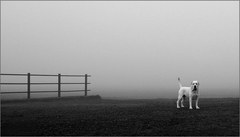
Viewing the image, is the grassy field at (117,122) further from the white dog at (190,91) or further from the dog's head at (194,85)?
the dog's head at (194,85)

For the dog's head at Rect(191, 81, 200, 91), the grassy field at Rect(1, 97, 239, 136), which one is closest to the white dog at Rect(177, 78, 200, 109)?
the dog's head at Rect(191, 81, 200, 91)

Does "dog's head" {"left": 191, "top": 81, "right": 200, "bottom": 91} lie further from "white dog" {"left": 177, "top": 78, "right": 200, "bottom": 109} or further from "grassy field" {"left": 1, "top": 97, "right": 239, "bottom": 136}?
"grassy field" {"left": 1, "top": 97, "right": 239, "bottom": 136}

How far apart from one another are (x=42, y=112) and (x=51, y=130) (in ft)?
10.7

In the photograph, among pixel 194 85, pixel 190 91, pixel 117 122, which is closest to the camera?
pixel 117 122

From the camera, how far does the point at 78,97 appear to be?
2428cm

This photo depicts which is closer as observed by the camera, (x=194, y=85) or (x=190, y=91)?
(x=194, y=85)

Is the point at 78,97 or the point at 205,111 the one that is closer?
the point at 205,111

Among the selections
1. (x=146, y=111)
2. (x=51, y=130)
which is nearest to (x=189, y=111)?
(x=146, y=111)

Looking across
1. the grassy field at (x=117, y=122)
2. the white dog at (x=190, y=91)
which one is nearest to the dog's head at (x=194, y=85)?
the white dog at (x=190, y=91)

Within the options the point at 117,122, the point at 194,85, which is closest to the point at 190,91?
the point at 194,85

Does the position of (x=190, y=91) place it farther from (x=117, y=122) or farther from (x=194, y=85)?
(x=117, y=122)

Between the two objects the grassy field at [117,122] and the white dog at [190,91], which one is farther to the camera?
the white dog at [190,91]

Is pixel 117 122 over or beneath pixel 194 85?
beneath

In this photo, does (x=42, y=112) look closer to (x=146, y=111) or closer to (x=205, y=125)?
(x=146, y=111)
